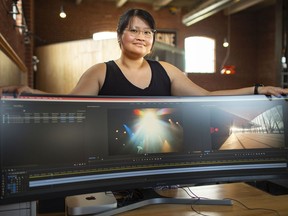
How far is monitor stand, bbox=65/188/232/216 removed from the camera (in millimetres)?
988

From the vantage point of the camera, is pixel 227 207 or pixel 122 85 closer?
pixel 227 207

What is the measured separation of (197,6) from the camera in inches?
292

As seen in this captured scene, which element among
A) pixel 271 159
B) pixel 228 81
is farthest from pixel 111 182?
pixel 228 81

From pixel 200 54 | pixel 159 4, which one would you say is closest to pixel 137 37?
pixel 159 4

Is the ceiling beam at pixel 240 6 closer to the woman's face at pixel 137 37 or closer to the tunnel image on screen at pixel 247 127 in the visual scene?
the woman's face at pixel 137 37

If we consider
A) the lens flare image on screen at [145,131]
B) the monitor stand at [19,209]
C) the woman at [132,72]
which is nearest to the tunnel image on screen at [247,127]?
the lens flare image on screen at [145,131]

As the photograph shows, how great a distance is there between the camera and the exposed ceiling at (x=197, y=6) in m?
6.21

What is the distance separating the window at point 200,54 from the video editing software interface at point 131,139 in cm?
720

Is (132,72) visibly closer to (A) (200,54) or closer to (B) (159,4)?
(B) (159,4)

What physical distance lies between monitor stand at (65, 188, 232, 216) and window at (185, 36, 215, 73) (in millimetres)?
7275

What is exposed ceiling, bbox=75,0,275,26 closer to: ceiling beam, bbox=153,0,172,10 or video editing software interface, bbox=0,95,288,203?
ceiling beam, bbox=153,0,172,10

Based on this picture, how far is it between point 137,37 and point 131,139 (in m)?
0.63

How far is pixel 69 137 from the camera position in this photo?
95 cm

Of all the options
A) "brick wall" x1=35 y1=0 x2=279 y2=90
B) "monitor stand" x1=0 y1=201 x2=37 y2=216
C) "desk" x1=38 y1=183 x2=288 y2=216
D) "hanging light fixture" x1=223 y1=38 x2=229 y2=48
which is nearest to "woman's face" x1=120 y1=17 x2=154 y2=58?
"desk" x1=38 y1=183 x2=288 y2=216
